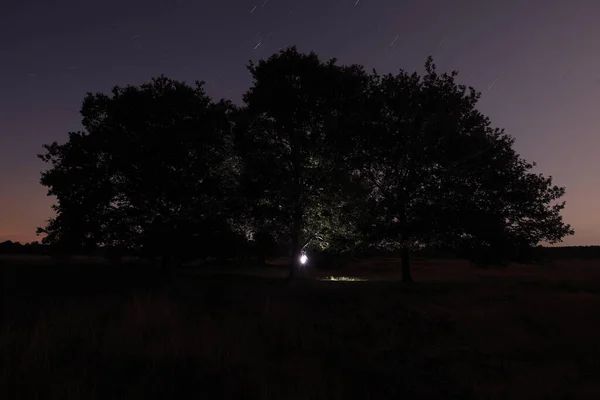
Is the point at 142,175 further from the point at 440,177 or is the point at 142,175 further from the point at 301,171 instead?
the point at 440,177

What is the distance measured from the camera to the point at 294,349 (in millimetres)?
10445

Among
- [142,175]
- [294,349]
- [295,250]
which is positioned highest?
[142,175]

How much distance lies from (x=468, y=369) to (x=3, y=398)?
800cm

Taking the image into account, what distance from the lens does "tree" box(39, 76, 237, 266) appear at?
101 feet

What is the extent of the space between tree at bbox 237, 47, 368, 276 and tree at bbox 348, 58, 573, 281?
2050 mm

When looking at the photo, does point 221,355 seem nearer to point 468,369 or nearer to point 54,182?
point 468,369

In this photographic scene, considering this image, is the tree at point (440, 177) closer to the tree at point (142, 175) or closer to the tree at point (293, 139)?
the tree at point (293, 139)

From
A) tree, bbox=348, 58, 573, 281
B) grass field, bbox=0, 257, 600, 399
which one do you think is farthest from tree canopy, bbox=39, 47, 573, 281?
grass field, bbox=0, 257, 600, 399

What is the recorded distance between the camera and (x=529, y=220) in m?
29.2

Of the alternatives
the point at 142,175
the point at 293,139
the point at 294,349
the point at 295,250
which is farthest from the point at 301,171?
the point at 294,349

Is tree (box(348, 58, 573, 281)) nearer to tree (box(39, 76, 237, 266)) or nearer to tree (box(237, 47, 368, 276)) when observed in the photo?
tree (box(237, 47, 368, 276))

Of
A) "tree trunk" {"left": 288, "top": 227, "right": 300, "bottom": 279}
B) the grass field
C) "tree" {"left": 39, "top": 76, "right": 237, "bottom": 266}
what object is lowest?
the grass field

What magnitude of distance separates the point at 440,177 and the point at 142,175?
736 inches

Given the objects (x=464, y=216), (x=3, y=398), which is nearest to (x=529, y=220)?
(x=464, y=216)
